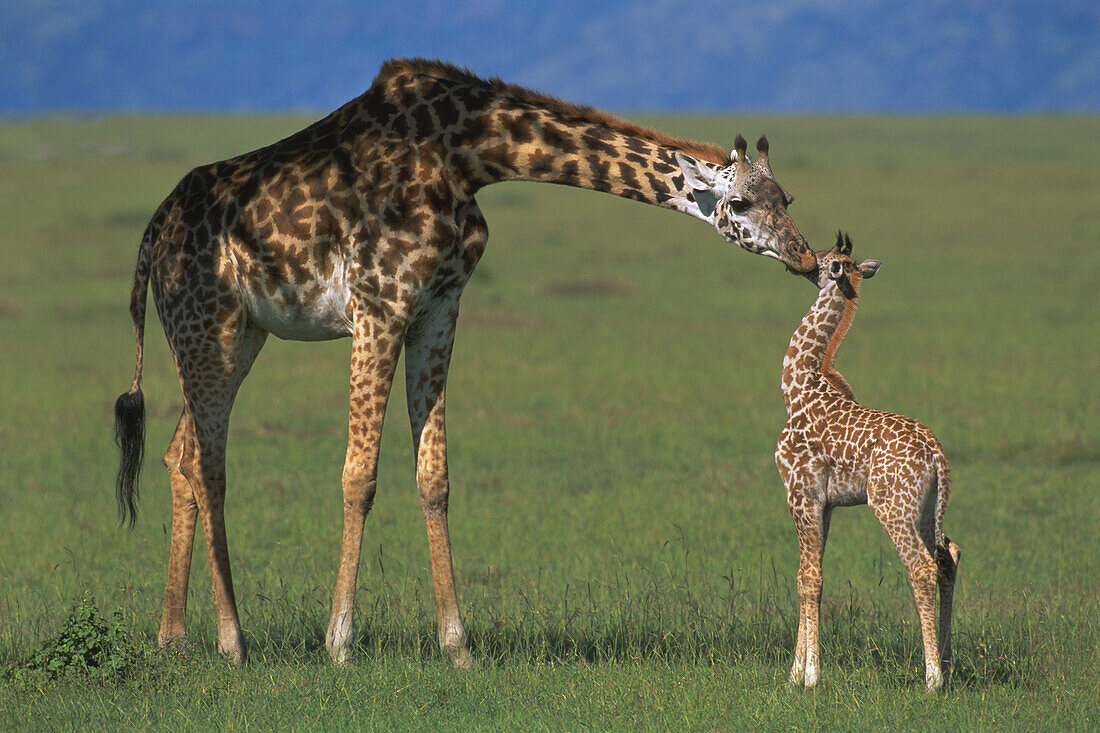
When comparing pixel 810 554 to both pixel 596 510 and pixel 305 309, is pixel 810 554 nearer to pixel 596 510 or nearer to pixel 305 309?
pixel 305 309

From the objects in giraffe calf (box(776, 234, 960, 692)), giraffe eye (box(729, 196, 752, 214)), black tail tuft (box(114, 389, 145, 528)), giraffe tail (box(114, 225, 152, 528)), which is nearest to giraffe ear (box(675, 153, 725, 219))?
giraffe eye (box(729, 196, 752, 214))

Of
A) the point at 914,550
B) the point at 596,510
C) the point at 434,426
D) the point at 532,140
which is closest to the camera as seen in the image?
the point at 914,550

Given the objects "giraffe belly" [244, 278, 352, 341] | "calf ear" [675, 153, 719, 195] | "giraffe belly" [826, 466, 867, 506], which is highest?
"calf ear" [675, 153, 719, 195]

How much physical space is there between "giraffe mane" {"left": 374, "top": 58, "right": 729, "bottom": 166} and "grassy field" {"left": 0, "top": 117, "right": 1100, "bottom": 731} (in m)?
2.96

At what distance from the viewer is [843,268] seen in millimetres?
7344

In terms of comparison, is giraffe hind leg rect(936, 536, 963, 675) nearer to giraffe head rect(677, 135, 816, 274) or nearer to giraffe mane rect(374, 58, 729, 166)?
giraffe head rect(677, 135, 816, 274)

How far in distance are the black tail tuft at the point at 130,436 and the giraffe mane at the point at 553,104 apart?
2597 millimetres

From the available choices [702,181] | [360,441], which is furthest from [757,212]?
[360,441]

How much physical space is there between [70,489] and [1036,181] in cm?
4375

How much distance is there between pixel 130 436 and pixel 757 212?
4.34 meters

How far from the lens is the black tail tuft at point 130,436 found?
8906 mm

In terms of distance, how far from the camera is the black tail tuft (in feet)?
29.2

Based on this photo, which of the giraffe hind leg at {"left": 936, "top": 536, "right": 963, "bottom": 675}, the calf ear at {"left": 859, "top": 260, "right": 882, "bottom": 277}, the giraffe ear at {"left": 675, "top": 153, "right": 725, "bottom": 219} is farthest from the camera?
the giraffe ear at {"left": 675, "top": 153, "right": 725, "bottom": 219}

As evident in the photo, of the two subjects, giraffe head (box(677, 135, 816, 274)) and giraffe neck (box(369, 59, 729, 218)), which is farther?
giraffe neck (box(369, 59, 729, 218))
